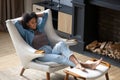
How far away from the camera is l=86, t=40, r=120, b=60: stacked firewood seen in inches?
170

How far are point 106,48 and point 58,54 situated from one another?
3.74 ft

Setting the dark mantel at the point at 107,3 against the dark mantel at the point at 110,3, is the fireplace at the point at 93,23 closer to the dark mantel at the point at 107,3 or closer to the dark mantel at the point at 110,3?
the dark mantel at the point at 107,3

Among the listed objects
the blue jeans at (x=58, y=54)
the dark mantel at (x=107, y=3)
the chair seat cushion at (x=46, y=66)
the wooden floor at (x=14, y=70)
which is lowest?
the wooden floor at (x=14, y=70)

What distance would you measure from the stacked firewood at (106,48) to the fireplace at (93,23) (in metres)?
0.09

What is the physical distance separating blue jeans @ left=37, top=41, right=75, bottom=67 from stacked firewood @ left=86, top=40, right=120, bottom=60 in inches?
39.7

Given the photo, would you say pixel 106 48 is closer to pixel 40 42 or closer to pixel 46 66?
pixel 40 42

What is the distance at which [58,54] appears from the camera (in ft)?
12.0

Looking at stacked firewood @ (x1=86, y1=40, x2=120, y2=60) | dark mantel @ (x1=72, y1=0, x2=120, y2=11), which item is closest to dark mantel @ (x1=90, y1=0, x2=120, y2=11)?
dark mantel @ (x1=72, y1=0, x2=120, y2=11)

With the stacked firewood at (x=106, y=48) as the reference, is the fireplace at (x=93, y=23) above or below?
above

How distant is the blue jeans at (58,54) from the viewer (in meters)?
3.50

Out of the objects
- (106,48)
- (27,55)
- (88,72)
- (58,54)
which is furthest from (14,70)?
(106,48)

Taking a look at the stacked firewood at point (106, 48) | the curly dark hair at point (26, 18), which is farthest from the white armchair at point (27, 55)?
the stacked firewood at point (106, 48)

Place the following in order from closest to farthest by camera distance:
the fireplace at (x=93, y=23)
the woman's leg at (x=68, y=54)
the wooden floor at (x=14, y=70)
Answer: the woman's leg at (x=68, y=54), the wooden floor at (x=14, y=70), the fireplace at (x=93, y=23)

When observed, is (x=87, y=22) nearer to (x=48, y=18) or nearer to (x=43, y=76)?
(x=48, y=18)
